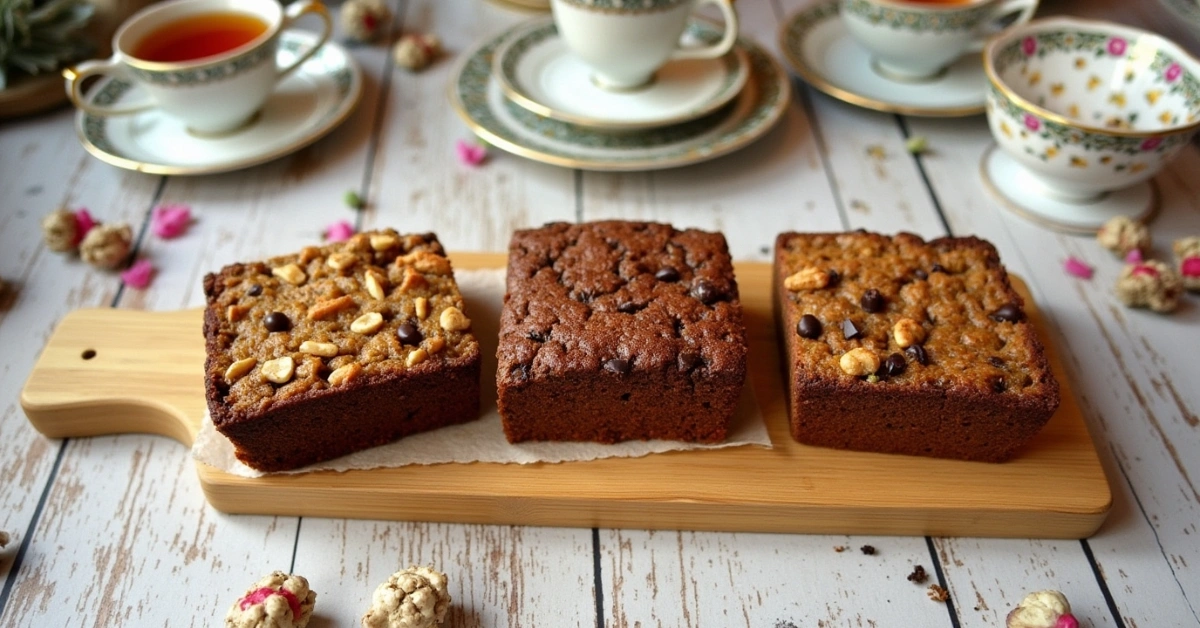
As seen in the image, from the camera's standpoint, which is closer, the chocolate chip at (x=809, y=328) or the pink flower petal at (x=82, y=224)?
the chocolate chip at (x=809, y=328)

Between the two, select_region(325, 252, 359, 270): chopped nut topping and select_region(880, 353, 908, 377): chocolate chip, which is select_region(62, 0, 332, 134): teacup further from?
select_region(880, 353, 908, 377): chocolate chip

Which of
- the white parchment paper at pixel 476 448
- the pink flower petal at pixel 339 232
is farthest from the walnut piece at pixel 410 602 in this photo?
the pink flower petal at pixel 339 232

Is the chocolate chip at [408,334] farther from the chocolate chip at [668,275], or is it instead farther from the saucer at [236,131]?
the saucer at [236,131]

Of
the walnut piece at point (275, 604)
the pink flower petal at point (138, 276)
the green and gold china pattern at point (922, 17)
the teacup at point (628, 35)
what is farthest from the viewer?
the green and gold china pattern at point (922, 17)

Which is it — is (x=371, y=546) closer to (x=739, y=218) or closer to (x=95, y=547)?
(x=95, y=547)

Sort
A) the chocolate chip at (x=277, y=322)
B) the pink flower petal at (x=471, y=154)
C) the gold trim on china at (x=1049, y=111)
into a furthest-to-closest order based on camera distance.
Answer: the pink flower petal at (x=471, y=154)
the gold trim on china at (x=1049, y=111)
the chocolate chip at (x=277, y=322)

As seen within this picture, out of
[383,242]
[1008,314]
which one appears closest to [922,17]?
[1008,314]

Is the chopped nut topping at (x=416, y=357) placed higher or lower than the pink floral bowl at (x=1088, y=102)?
lower
